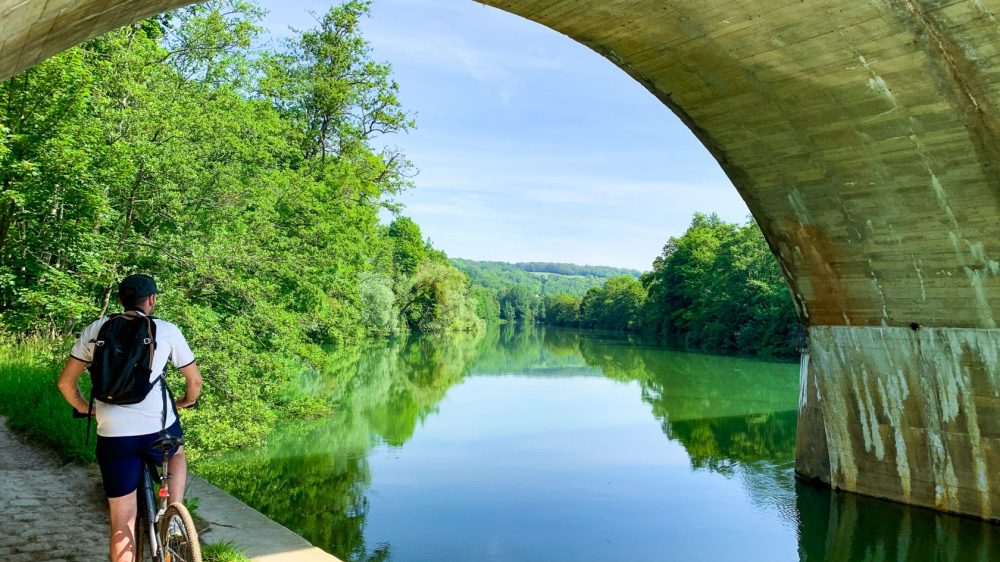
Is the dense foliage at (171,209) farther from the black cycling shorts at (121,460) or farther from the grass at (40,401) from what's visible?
the black cycling shorts at (121,460)

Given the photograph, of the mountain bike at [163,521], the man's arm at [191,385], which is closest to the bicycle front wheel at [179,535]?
the mountain bike at [163,521]

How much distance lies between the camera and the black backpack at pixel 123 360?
274 cm

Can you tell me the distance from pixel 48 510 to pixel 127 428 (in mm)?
2499

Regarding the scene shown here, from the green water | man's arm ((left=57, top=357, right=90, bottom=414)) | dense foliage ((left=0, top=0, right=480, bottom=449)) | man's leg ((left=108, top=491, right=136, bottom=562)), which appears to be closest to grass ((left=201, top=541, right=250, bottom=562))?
man's leg ((left=108, top=491, right=136, bottom=562))

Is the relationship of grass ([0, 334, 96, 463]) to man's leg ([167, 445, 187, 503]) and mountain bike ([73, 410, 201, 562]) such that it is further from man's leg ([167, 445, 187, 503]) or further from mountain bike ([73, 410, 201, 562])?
man's leg ([167, 445, 187, 503])

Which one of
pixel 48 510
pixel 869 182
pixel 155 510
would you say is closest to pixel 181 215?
pixel 48 510

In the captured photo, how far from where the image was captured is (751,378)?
1004 inches

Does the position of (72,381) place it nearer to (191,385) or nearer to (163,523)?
(191,385)

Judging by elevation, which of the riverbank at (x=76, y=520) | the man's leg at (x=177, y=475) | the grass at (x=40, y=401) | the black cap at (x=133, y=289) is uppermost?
the black cap at (x=133, y=289)

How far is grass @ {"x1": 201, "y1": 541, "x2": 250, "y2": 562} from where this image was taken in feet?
12.5

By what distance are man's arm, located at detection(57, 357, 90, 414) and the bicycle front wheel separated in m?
0.58

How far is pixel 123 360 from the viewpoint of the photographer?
2.77m

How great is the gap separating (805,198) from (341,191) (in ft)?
48.9

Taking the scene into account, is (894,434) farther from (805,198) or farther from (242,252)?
(242,252)
